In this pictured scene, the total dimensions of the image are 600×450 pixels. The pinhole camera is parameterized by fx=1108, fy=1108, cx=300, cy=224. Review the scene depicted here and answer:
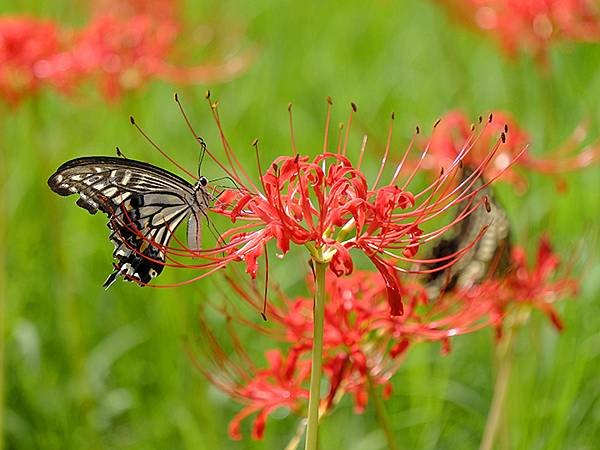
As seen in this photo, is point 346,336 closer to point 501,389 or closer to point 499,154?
point 501,389

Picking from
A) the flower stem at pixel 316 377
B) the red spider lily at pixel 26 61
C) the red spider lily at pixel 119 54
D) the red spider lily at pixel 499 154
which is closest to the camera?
the flower stem at pixel 316 377

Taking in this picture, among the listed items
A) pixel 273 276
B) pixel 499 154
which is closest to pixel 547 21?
pixel 499 154

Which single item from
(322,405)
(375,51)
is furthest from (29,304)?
(375,51)

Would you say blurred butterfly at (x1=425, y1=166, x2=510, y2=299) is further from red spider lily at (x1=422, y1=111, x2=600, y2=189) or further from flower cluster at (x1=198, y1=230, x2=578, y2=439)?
red spider lily at (x1=422, y1=111, x2=600, y2=189)

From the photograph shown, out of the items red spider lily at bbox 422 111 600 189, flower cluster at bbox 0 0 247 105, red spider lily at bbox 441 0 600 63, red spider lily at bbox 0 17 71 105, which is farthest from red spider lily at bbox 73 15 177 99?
red spider lily at bbox 441 0 600 63

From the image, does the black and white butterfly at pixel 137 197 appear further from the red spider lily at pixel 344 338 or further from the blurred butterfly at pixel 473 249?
the blurred butterfly at pixel 473 249

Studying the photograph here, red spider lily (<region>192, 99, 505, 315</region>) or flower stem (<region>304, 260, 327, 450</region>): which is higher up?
red spider lily (<region>192, 99, 505, 315</region>)

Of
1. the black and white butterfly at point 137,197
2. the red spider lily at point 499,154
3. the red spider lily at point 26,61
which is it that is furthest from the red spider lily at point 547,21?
the black and white butterfly at point 137,197
